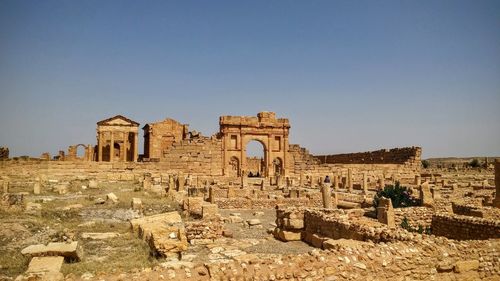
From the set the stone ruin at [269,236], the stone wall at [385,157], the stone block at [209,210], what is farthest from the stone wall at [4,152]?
the stone wall at [385,157]

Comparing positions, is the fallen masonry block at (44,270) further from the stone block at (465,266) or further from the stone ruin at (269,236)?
the stone block at (465,266)

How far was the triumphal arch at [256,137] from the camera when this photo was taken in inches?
1366

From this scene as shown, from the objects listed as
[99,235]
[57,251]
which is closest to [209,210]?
[99,235]

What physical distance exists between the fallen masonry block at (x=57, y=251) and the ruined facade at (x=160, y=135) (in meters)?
34.3

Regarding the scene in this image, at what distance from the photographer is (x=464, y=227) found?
26.4 feet

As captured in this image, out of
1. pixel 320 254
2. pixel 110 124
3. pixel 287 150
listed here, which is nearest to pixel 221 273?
pixel 320 254

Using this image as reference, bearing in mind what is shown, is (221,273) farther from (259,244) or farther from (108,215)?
(108,215)

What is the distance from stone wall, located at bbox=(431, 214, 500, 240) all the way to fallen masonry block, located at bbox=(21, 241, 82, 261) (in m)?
7.62

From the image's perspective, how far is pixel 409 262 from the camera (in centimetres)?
574

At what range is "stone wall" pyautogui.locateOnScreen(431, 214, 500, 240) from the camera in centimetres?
747

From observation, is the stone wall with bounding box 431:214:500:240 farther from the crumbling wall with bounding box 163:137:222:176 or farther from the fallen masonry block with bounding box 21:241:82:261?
the crumbling wall with bounding box 163:137:222:176

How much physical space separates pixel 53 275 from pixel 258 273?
2.97m

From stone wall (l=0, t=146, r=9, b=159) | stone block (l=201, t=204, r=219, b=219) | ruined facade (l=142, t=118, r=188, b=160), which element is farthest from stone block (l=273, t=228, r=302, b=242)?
stone wall (l=0, t=146, r=9, b=159)

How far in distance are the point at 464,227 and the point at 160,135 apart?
36.6 metres
